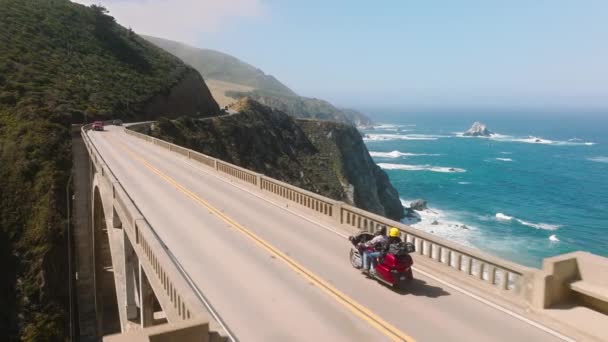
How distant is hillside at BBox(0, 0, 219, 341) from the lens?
30.5 meters

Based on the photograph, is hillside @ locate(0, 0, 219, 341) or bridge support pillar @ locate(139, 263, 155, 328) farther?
hillside @ locate(0, 0, 219, 341)

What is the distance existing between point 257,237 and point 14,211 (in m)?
28.4

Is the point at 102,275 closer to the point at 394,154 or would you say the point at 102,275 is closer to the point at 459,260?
the point at 459,260

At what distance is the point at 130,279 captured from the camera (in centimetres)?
1689

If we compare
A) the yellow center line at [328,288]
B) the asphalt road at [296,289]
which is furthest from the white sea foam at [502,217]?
the yellow center line at [328,288]

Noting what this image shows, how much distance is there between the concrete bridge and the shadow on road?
2 centimetres

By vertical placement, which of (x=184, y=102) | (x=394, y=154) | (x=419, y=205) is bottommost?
(x=419, y=205)

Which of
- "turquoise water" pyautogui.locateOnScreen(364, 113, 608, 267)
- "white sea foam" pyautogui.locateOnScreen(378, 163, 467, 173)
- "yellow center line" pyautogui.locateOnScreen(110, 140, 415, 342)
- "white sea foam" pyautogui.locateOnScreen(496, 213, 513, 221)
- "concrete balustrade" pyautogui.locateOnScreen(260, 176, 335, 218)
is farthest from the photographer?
"white sea foam" pyautogui.locateOnScreen(378, 163, 467, 173)

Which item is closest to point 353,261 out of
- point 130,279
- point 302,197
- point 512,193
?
point 302,197

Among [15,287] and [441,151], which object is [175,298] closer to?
[15,287]

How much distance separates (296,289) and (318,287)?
525mm

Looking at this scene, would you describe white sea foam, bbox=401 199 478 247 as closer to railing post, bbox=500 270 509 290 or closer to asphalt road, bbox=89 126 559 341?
asphalt road, bbox=89 126 559 341

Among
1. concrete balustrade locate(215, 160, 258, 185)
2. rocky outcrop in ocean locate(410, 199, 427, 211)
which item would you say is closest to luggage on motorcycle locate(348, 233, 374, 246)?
concrete balustrade locate(215, 160, 258, 185)

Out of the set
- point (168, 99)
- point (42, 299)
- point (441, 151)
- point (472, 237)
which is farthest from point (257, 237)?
point (441, 151)
